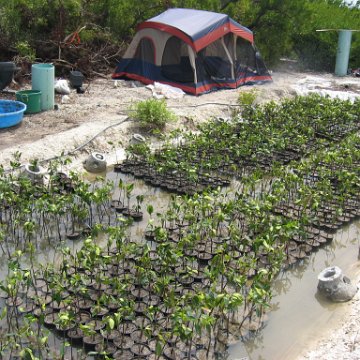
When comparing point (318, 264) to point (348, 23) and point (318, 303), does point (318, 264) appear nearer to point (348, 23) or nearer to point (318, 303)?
point (318, 303)

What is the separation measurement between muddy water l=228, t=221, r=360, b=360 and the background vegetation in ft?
27.4

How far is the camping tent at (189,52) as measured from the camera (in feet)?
39.8

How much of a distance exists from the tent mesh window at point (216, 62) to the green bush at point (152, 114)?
3728 millimetres

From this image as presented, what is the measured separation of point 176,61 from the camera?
1283 cm

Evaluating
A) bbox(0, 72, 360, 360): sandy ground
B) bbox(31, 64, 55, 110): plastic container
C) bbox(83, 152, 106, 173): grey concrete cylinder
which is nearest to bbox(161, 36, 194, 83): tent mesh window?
bbox(0, 72, 360, 360): sandy ground

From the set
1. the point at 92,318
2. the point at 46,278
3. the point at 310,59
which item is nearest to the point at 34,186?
the point at 46,278

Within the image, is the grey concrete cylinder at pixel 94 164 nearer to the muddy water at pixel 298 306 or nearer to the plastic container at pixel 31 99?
the muddy water at pixel 298 306

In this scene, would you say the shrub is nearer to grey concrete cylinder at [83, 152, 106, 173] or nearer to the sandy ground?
the sandy ground

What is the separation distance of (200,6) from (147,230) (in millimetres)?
10979

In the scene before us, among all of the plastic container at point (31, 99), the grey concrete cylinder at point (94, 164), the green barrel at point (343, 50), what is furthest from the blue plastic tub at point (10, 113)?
the green barrel at point (343, 50)

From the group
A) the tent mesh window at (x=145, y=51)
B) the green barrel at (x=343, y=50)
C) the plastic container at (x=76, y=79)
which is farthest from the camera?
the green barrel at (x=343, y=50)

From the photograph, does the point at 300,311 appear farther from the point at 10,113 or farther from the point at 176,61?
the point at 176,61

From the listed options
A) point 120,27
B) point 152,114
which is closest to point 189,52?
point 120,27

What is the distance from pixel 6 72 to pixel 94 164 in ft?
11.9
